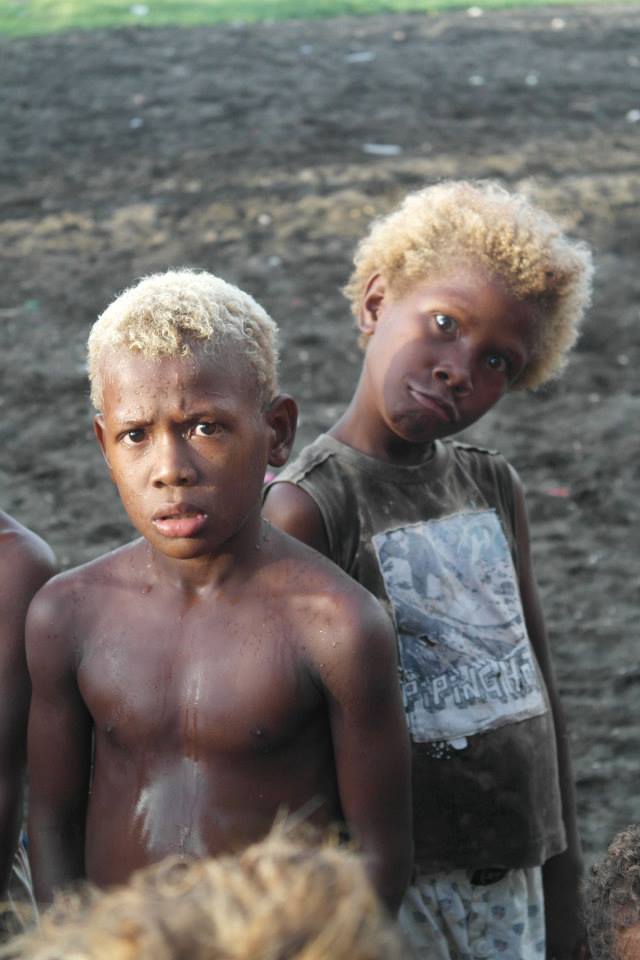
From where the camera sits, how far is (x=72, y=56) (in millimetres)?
12070

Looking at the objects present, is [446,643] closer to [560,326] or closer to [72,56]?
[560,326]

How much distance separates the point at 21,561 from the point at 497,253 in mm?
1063

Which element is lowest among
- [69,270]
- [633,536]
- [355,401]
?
[633,536]

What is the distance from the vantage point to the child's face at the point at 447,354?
2.60 meters

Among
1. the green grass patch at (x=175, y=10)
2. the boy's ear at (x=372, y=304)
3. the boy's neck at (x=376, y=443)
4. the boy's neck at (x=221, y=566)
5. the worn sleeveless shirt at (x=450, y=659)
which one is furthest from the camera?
the green grass patch at (x=175, y=10)

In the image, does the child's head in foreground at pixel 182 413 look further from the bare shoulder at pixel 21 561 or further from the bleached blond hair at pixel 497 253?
the bleached blond hair at pixel 497 253

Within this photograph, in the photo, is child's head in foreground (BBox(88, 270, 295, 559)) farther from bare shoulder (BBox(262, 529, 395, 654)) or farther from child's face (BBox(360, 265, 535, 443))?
child's face (BBox(360, 265, 535, 443))

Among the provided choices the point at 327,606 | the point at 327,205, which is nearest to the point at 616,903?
the point at 327,606

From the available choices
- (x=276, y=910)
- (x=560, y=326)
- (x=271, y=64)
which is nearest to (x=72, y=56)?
(x=271, y=64)

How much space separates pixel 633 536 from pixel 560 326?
3164mm

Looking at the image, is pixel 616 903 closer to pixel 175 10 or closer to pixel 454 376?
pixel 454 376

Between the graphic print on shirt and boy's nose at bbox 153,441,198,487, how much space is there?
59cm

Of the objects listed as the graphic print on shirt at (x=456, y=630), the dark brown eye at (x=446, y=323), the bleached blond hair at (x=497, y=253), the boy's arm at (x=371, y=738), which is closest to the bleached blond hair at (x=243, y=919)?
the boy's arm at (x=371, y=738)

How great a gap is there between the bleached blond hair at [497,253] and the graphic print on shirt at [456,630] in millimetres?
443
